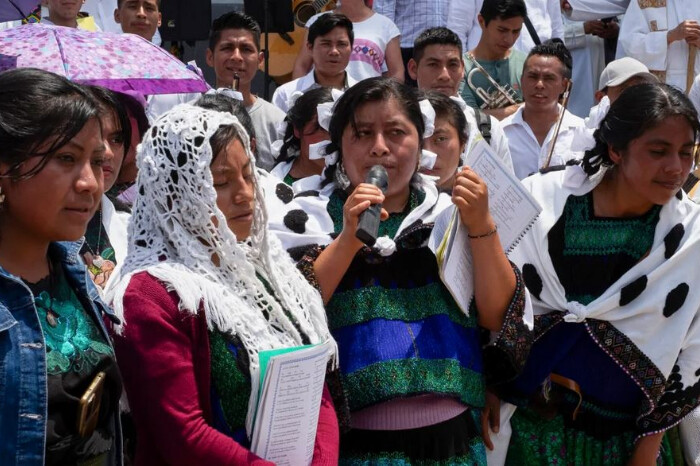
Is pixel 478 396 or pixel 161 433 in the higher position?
pixel 161 433

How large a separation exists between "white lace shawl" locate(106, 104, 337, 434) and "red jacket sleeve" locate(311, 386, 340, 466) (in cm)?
22

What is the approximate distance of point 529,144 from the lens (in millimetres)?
6445

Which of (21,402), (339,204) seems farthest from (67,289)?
(339,204)

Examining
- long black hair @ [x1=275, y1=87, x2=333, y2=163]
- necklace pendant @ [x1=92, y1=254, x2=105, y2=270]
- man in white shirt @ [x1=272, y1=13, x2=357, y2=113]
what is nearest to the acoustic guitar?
man in white shirt @ [x1=272, y1=13, x2=357, y2=113]

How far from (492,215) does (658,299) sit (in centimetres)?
74

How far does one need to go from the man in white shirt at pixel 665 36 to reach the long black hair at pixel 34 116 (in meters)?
6.87

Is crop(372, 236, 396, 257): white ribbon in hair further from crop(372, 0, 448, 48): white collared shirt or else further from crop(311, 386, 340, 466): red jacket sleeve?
crop(372, 0, 448, 48): white collared shirt

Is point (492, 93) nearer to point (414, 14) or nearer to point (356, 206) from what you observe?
point (414, 14)

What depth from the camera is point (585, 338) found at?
361 cm

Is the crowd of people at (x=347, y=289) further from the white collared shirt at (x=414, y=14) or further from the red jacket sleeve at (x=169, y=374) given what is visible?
the white collared shirt at (x=414, y=14)

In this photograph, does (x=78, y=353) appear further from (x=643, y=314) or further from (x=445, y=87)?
(x=445, y=87)

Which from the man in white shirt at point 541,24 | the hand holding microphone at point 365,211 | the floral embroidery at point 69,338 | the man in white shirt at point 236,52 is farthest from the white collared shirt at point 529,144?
the floral embroidery at point 69,338

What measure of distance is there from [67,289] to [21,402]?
380 millimetres

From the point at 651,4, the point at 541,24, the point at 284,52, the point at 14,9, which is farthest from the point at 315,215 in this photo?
the point at 651,4
